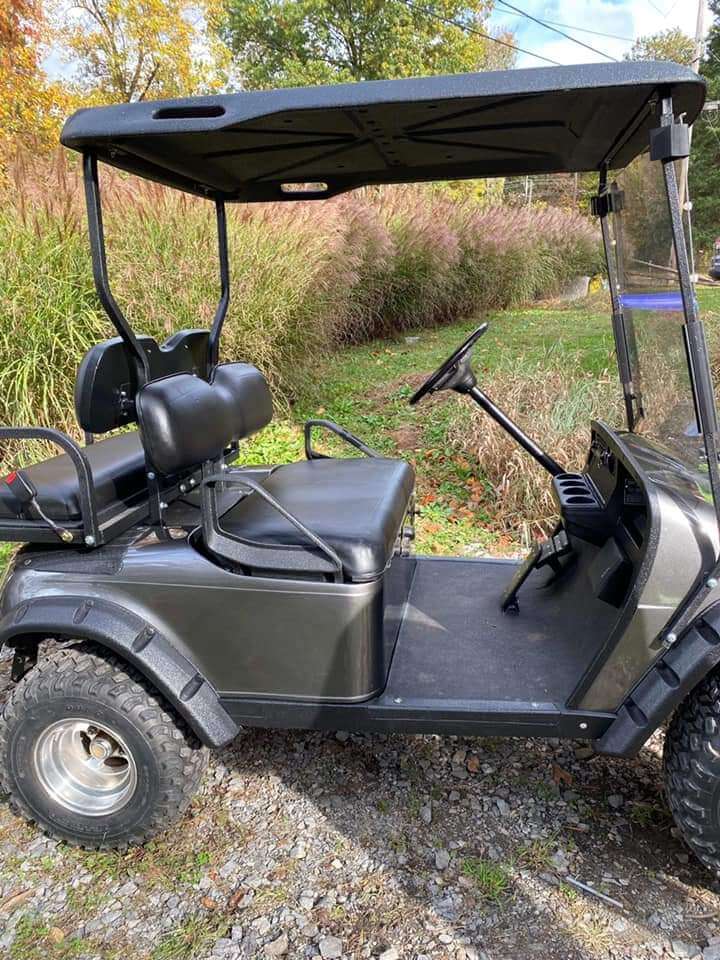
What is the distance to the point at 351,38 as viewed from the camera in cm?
1816

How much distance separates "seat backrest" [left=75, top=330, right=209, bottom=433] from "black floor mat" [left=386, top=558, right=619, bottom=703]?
107 centimetres

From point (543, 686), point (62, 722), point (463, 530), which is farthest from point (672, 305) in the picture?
point (463, 530)

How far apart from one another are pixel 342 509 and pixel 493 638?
0.62m

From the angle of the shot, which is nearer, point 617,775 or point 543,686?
point 543,686

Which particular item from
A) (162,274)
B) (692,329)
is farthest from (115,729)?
(162,274)

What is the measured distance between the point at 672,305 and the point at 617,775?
1.41m

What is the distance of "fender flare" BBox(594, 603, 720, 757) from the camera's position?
1477 millimetres

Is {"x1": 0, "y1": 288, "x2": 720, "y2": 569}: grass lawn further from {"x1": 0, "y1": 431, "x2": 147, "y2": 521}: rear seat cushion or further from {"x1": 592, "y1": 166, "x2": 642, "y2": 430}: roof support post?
{"x1": 0, "y1": 431, "x2": 147, "y2": 521}: rear seat cushion

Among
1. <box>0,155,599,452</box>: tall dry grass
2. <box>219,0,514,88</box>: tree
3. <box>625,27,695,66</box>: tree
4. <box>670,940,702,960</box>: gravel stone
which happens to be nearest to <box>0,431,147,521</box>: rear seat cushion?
<box>670,940,702,960</box>: gravel stone

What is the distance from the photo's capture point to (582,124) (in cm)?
172

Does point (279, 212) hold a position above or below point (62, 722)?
above

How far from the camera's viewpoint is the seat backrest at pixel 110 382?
179cm

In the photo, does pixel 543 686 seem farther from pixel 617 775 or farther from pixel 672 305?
pixel 672 305

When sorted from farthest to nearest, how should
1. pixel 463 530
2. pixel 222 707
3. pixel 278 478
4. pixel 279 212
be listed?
pixel 279 212, pixel 463 530, pixel 278 478, pixel 222 707
